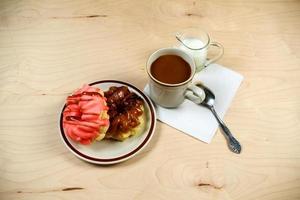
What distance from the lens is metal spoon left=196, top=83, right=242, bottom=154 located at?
2.59 feet

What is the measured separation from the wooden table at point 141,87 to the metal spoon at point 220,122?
0.02 meters

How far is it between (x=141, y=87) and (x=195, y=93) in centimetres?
14

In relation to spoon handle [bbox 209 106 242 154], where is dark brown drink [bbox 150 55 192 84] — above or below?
above

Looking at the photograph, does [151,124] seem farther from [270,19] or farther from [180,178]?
[270,19]

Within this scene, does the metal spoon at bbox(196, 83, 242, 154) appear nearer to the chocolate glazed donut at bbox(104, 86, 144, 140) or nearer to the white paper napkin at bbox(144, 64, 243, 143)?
the white paper napkin at bbox(144, 64, 243, 143)

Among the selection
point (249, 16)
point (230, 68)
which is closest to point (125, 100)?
point (230, 68)

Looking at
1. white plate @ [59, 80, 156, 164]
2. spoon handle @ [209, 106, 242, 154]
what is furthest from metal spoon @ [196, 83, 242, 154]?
white plate @ [59, 80, 156, 164]

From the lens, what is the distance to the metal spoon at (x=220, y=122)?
79 centimetres

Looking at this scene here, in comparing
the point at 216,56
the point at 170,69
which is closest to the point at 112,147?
the point at 170,69

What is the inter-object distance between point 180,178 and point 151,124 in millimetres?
129

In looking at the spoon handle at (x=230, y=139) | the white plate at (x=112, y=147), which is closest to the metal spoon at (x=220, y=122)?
the spoon handle at (x=230, y=139)

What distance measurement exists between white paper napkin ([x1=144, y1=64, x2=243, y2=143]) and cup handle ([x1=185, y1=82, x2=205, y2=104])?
0.03 metres

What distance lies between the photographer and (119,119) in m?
0.75

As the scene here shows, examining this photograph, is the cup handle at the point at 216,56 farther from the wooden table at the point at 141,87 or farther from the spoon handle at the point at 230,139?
the spoon handle at the point at 230,139
